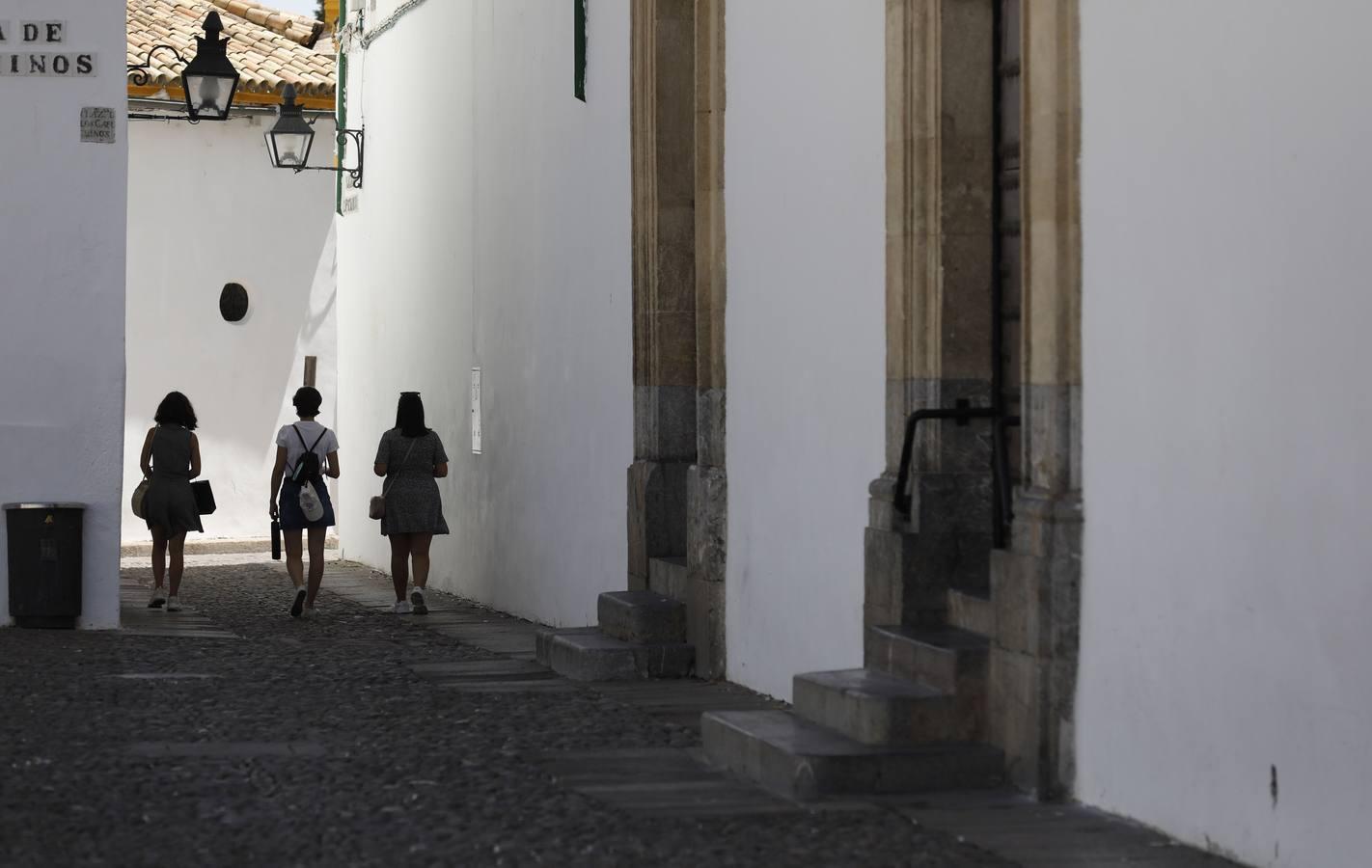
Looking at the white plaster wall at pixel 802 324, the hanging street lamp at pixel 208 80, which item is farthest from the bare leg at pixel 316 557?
the white plaster wall at pixel 802 324

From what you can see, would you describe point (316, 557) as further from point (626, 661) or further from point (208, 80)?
point (626, 661)

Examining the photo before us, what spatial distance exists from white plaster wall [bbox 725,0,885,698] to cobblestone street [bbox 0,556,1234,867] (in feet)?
2.26

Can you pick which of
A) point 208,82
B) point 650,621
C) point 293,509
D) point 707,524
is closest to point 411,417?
point 293,509

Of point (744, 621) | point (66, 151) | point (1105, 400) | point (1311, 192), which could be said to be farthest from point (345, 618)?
point (1311, 192)

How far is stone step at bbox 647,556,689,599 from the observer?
37.2 ft

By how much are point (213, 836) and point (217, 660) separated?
5272 millimetres

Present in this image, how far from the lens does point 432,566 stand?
1814 centimetres

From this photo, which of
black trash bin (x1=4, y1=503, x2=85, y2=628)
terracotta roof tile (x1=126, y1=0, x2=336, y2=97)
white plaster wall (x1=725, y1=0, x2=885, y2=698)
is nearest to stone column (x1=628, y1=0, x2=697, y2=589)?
white plaster wall (x1=725, y1=0, x2=885, y2=698)

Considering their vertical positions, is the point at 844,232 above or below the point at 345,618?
above

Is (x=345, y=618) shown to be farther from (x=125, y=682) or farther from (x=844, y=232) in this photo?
(x=844, y=232)

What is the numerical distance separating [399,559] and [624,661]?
4.71 meters

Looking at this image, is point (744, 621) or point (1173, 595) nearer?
point (1173, 595)

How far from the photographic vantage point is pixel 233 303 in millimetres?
24250

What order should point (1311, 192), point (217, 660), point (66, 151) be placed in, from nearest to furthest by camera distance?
point (1311, 192) → point (217, 660) → point (66, 151)
